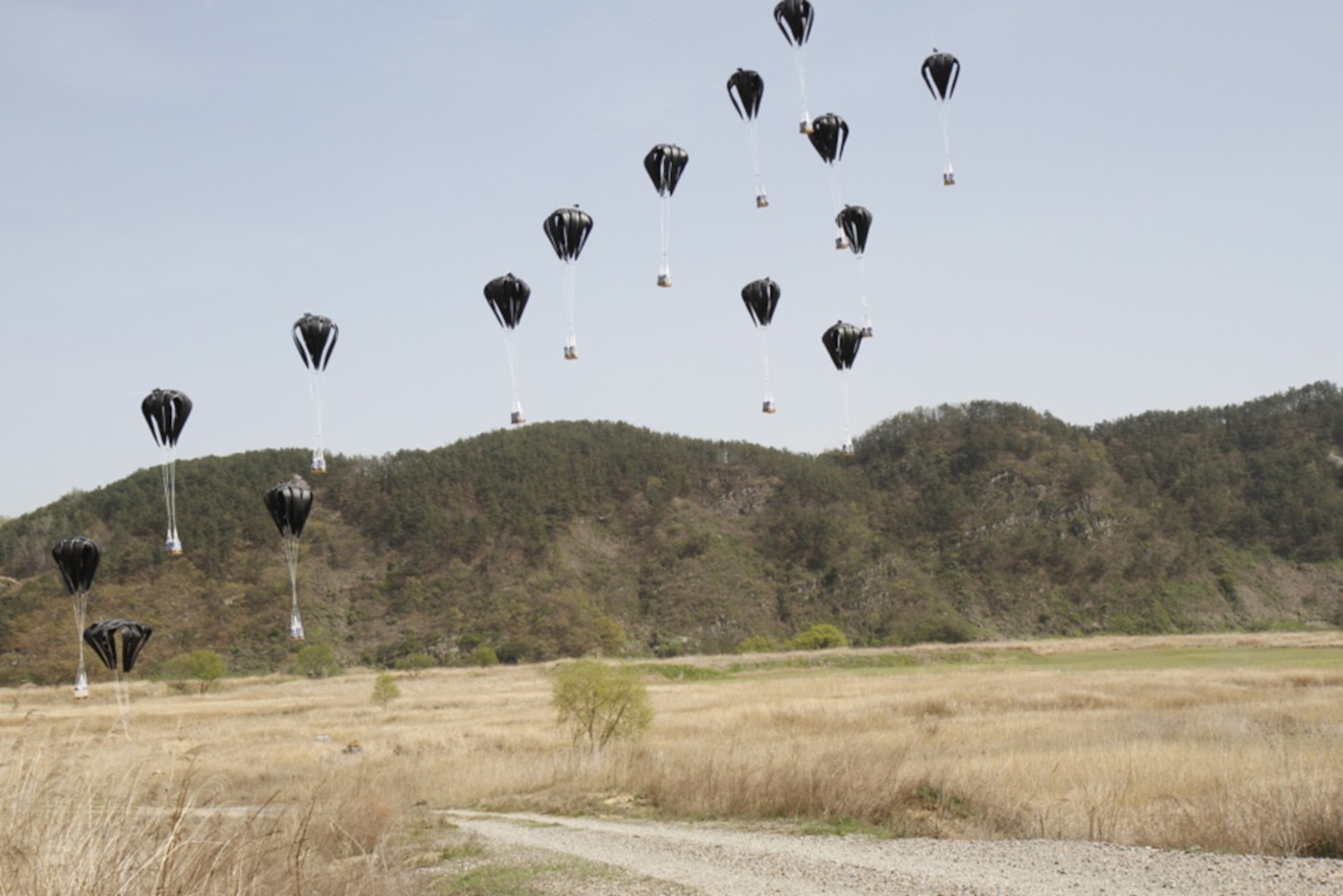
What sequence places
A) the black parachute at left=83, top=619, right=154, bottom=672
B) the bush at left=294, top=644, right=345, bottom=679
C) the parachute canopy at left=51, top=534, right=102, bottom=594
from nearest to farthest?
the parachute canopy at left=51, top=534, right=102, bottom=594
the black parachute at left=83, top=619, right=154, bottom=672
the bush at left=294, top=644, right=345, bottom=679

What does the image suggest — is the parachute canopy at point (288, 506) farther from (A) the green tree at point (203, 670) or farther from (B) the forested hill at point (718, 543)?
(B) the forested hill at point (718, 543)

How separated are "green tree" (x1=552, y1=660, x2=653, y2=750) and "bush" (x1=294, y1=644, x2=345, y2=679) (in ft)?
208

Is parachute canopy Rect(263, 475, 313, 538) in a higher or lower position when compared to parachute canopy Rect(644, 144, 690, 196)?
lower

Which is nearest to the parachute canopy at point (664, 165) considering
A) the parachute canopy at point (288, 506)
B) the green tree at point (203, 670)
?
the parachute canopy at point (288, 506)

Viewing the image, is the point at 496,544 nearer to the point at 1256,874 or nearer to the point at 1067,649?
the point at 1067,649

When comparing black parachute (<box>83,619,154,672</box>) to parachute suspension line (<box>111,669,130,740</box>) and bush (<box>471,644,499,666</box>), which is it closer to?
parachute suspension line (<box>111,669,130,740</box>)

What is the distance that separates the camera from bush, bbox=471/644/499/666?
96.9 m

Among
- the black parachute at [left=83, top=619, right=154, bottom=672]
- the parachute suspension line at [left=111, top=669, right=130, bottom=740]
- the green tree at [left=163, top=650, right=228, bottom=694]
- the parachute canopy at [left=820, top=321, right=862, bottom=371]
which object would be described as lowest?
the green tree at [left=163, top=650, right=228, bottom=694]

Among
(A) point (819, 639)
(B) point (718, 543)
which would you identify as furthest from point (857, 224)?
(B) point (718, 543)

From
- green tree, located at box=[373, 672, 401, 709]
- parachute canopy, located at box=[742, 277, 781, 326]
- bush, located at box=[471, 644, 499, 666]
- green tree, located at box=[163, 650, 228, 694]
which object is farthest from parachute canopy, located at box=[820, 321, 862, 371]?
bush, located at box=[471, 644, 499, 666]

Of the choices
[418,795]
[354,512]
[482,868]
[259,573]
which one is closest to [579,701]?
[418,795]

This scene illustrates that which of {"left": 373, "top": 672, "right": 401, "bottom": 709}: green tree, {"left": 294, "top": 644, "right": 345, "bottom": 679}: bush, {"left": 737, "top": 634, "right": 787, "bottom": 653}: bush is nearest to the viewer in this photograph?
{"left": 373, "top": 672, "right": 401, "bottom": 709}: green tree

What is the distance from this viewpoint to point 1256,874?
11055mm

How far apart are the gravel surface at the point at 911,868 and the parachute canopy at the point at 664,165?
13.5 metres
